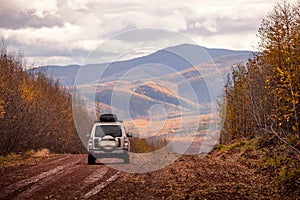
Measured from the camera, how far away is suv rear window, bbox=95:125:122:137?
25.3 meters

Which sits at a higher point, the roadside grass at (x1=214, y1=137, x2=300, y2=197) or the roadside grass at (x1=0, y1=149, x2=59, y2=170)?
the roadside grass at (x1=214, y1=137, x2=300, y2=197)

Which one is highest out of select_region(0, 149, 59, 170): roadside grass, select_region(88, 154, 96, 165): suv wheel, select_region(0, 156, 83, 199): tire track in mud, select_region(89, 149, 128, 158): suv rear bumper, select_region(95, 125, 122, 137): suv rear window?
select_region(95, 125, 122, 137): suv rear window

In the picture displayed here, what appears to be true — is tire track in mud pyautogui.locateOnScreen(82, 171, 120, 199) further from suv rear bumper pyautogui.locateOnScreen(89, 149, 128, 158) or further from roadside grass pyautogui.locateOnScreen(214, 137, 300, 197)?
suv rear bumper pyautogui.locateOnScreen(89, 149, 128, 158)

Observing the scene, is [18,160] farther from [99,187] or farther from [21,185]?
[99,187]

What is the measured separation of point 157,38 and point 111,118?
5609mm

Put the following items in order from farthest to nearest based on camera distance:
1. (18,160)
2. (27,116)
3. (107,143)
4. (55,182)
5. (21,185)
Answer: (27,116) → (18,160) → (107,143) → (55,182) → (21,185)

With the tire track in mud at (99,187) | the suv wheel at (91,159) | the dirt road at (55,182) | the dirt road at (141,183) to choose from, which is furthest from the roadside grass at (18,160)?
the tire track in mud at (99,187)

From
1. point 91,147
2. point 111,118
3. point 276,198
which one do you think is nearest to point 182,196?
point 276,198

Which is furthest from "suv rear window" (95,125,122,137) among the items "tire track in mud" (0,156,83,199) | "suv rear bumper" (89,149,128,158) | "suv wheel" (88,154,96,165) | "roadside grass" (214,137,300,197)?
"roadside grass" (214,137,300,197)

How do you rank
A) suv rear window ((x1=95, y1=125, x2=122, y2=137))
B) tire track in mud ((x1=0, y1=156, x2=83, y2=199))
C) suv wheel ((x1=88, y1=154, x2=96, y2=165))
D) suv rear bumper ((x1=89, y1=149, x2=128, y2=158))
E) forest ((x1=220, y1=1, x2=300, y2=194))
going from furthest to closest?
suv rear window ((x1=95, y1=125, x2=122, y2=137)) → suv wheel ((x1=88, y1=154, x2=96, y2=165)) → suv rear bumper ((x1=89, y1=149, x2=128, y2=158)) → forest ((x1=220, y1=1, x2=300, y2=194)) → tire track in mud ((x1=0, y1=156, x2=83, y2=199))

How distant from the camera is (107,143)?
81.1 ft

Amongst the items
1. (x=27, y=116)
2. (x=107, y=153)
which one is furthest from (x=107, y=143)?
(x=27, y=116)

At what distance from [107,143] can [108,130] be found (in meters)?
0.99

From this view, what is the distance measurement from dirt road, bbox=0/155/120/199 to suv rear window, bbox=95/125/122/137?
371cm
